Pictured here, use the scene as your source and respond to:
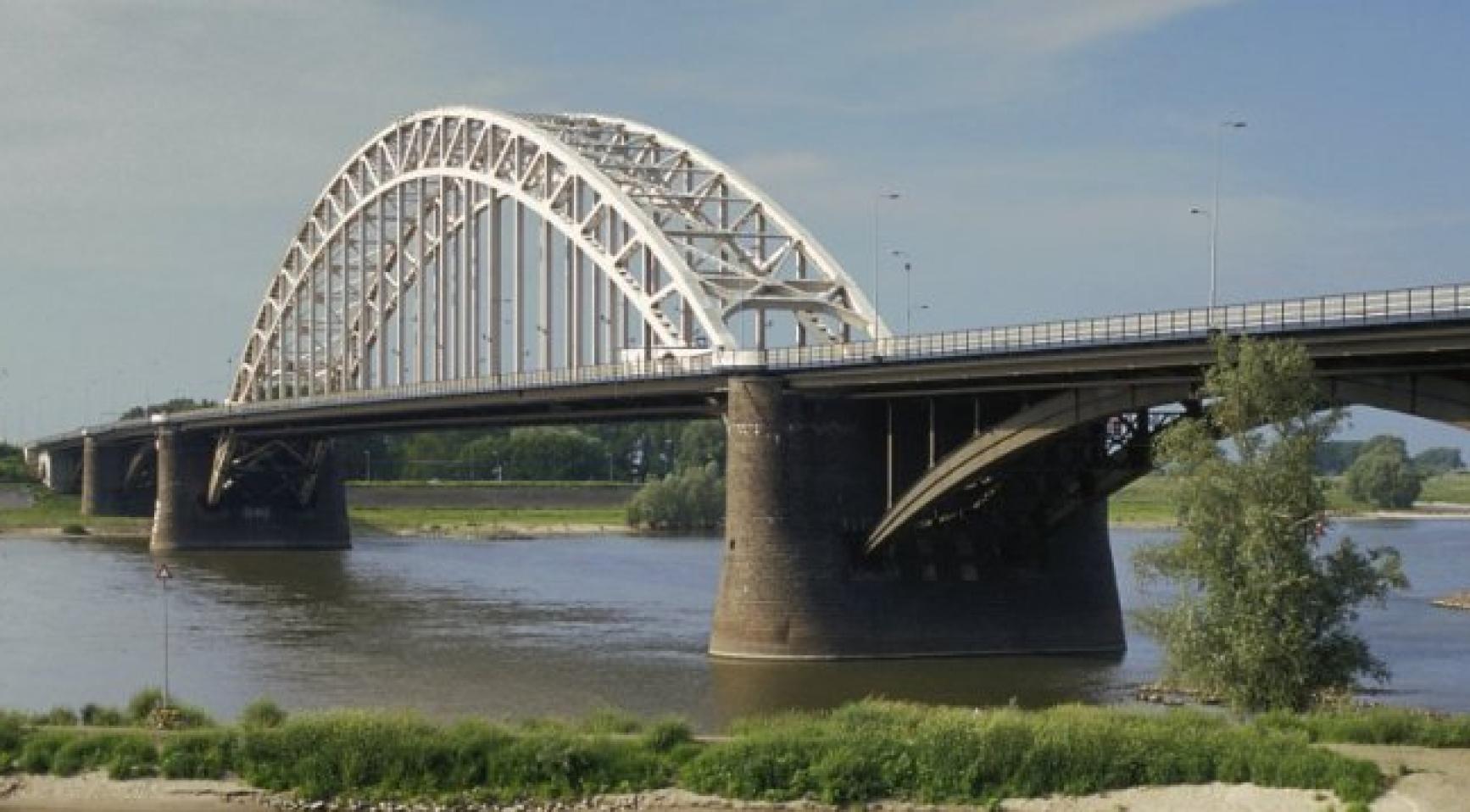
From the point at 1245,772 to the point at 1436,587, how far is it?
51513mm

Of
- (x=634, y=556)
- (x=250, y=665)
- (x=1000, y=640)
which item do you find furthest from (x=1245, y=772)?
(x=634, y=556)

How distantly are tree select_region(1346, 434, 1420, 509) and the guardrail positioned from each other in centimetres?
11150

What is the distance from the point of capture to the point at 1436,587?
78.1 metres

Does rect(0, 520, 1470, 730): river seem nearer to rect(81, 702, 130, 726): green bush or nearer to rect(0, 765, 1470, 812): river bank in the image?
rect(81, 702, 130, 726): green bush

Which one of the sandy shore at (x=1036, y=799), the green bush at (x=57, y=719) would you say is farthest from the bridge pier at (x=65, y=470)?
the sandy shore at (x=1036, y=799)

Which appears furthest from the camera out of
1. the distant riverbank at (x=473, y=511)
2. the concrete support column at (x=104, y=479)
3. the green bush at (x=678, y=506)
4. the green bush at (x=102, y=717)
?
the concrete support column at (x=104, y=479)

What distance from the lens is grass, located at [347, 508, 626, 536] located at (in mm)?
130625

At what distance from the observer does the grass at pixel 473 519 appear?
13062cm

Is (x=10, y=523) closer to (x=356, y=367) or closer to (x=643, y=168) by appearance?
(x=356, y=367)

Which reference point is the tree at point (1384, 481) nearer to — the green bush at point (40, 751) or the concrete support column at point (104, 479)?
the concrete support column at point (104, 479)

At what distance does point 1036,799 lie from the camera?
3014 cm

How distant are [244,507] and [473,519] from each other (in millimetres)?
29031

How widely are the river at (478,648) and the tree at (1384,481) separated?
79998 millimetres

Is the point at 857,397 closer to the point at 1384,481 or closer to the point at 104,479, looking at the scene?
the point at 104,479
